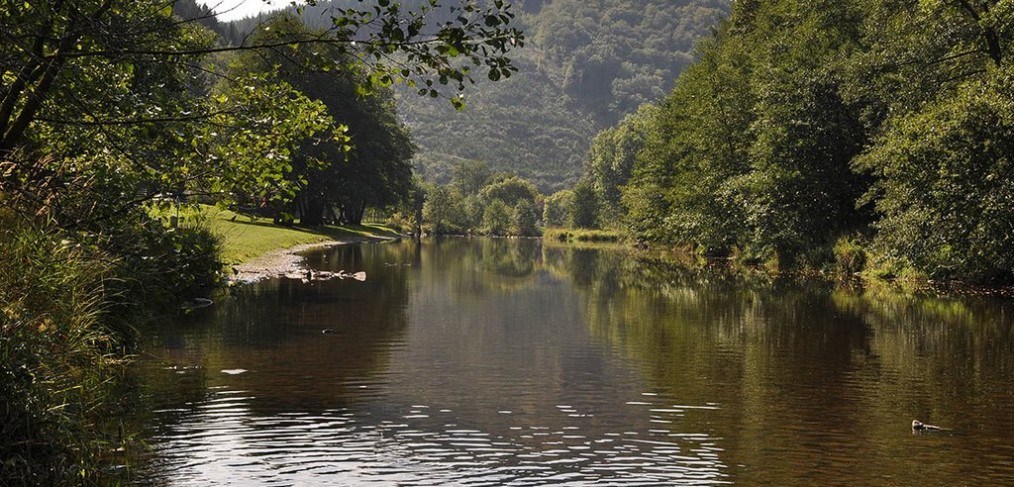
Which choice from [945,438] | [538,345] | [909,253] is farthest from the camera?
[909,253]

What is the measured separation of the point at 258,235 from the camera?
64438 millimetres

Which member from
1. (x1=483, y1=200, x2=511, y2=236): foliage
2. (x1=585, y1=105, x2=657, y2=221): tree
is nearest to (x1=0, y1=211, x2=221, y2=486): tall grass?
(x1=585, y1=105, x2=657, y2=221): tree

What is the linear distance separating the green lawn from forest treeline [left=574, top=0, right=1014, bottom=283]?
28234mm

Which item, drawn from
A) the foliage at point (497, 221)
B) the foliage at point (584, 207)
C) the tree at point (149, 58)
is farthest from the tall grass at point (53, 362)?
the foliage at point (497, 221)

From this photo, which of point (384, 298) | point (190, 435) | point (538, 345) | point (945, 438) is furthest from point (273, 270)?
point (945, 438)

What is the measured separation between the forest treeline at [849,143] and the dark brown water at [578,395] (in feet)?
18.5

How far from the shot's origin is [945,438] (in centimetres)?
1413

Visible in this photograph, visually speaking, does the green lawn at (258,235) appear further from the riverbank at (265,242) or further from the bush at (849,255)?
the bush at (849,255)

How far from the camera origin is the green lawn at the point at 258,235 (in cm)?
4853

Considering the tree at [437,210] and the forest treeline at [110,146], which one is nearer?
the forest treeline at [110,146]

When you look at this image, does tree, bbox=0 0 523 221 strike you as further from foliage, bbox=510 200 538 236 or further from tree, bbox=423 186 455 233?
foliage, bbox=510 200 538 236

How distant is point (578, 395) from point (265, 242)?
4731 centimetres

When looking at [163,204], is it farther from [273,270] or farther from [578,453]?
[273,270]

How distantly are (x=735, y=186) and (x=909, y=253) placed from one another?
19.2m
